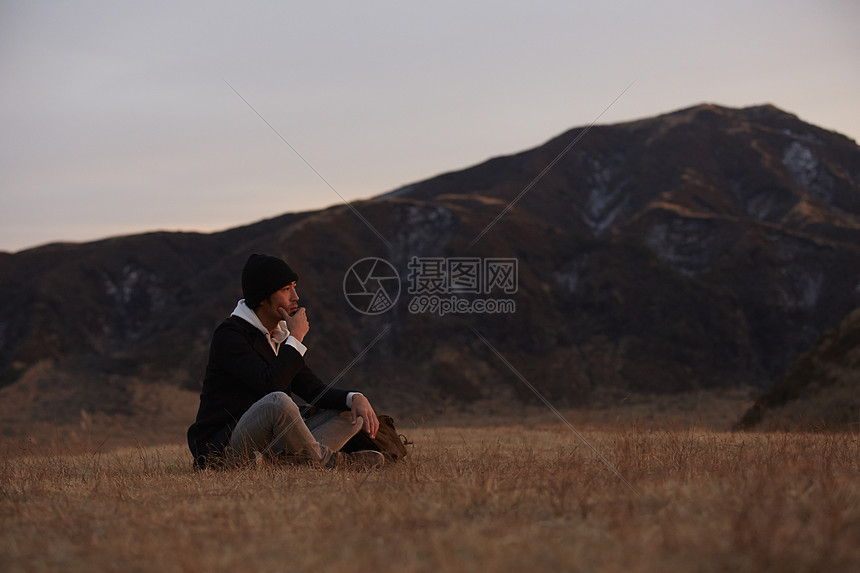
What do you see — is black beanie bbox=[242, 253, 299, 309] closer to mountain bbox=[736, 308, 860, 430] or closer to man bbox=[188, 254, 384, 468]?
man bbox=[188, 254, 384, 468]

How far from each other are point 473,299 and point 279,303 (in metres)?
35.5

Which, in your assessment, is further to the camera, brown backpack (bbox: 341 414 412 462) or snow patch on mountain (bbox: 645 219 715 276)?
snow patch on mountain (bbox: 645 219 715 276)

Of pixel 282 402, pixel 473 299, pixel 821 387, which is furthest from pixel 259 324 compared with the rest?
pixel 473 299

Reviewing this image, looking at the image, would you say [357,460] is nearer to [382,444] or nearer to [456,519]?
[382,444]

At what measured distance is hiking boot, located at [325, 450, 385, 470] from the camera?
222 inches

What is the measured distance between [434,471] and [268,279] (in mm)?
1930

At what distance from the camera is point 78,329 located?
144ft

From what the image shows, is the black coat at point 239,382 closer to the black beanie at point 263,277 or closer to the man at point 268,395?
the man at point 268,395

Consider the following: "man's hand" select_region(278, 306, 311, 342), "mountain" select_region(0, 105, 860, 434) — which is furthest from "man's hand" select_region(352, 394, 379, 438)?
"mountain" select_region(0, 105, 860, 434)

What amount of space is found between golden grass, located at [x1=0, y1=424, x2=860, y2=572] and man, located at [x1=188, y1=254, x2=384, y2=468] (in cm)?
32

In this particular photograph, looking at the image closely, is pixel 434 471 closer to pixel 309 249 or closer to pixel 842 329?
pixel 842 329

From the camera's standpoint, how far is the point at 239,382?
19.5 feet

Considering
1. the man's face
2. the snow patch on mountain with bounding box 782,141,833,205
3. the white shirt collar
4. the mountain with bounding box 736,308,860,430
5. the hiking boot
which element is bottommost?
the mountain with bounding box 736,308,860,430

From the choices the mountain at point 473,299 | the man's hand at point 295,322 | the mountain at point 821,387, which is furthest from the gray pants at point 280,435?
the mountain at point 473,299
